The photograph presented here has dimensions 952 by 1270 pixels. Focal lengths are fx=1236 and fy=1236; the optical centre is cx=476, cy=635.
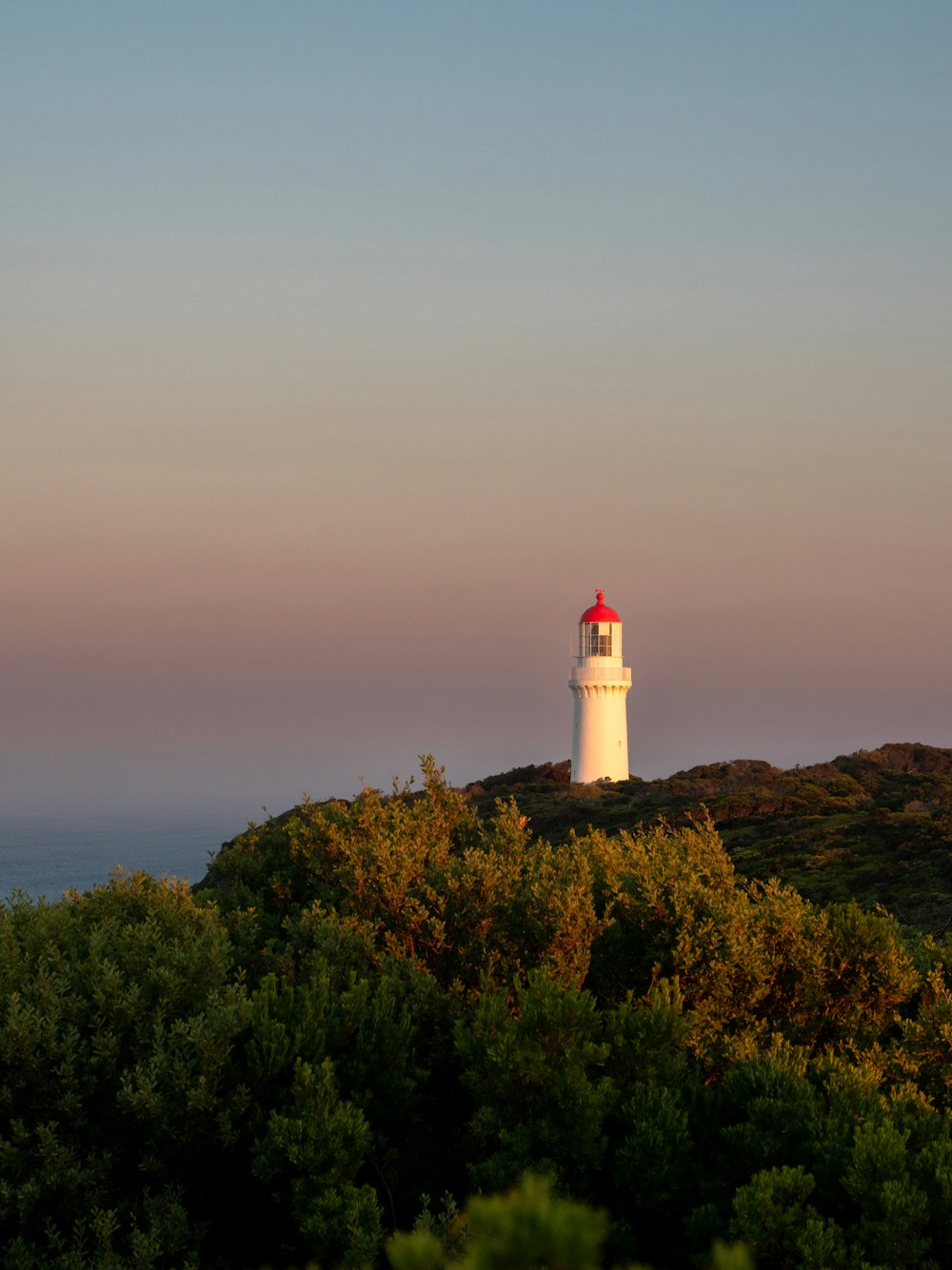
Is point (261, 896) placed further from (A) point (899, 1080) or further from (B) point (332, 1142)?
(A) point (899, 1080)

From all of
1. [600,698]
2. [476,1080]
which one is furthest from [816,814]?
[476,1080]

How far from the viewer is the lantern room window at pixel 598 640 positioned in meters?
58.9

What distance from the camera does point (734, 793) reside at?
155 feet

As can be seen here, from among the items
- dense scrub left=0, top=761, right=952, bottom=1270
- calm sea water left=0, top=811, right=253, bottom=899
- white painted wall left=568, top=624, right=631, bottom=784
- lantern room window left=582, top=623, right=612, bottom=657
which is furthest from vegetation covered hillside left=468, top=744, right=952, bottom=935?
calm sea water left=0, top=811, right=253, bottom=899

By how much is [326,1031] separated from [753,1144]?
3820 mm

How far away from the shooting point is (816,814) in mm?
41312

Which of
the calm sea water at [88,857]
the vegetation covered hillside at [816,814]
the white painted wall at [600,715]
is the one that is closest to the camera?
the vegetation covered hillside at [816,814]

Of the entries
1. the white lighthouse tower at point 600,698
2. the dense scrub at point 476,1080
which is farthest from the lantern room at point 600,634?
the dense scrub at point 476,1080

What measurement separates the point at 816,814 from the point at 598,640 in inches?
763

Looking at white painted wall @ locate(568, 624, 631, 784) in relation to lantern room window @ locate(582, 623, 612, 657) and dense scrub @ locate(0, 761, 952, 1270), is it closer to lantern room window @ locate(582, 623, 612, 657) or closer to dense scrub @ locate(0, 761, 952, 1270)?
lantern room window @ locate(582, 623, 612, 657)

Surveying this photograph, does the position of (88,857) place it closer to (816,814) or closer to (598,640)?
(598,640)

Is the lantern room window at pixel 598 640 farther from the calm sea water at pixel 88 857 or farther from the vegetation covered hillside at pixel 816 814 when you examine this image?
the calm sea water at pixel 88 857

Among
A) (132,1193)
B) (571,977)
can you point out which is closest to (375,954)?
(571,977)

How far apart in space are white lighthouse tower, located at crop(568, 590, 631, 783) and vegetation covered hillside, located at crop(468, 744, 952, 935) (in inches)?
73.8
